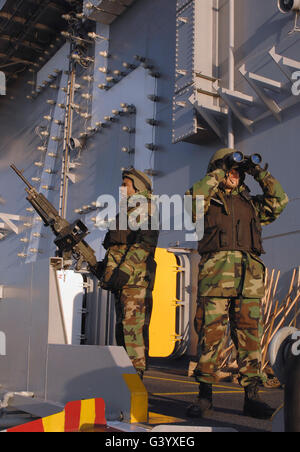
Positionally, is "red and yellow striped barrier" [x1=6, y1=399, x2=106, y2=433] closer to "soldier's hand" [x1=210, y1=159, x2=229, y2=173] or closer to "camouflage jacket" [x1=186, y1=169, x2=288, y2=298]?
"camouflage jacket" [x1=186, y1=169, x2=288, y2=298]

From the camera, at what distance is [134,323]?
358 centimetres

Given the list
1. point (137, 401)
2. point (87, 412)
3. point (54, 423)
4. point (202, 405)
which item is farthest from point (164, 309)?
point (54, 423)

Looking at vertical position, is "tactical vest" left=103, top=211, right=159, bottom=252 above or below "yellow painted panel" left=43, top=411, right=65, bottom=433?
above

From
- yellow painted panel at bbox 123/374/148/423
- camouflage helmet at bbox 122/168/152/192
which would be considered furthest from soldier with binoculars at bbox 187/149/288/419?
camouflage helmet at bbox 122/168/152/192

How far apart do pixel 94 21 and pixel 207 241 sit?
32.2 ft

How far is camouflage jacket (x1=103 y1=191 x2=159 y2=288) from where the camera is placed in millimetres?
3664

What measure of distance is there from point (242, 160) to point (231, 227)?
41cm

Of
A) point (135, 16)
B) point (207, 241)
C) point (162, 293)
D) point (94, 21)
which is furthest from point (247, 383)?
point (94, 21)

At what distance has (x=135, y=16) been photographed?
10.2m

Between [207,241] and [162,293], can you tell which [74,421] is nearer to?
[207,241]

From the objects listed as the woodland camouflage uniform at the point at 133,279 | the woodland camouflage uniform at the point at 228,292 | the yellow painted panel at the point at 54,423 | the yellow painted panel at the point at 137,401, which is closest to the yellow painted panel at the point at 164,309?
the woodland camouflage uniform at the point at 133,279

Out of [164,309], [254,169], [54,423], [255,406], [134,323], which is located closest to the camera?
[54,423]

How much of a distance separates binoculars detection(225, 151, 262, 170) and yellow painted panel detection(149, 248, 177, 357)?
3.38m

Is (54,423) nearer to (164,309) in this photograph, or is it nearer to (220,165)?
(220,165)
